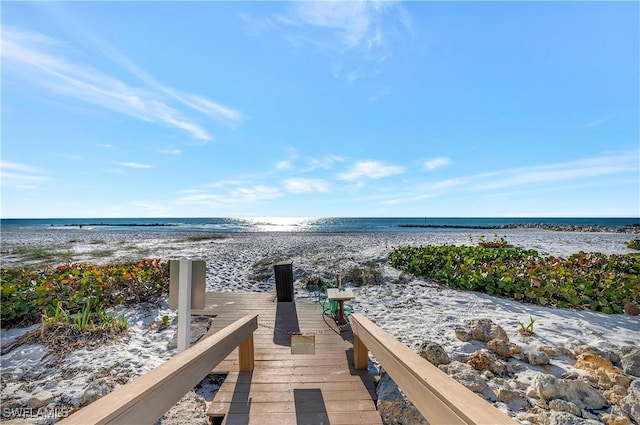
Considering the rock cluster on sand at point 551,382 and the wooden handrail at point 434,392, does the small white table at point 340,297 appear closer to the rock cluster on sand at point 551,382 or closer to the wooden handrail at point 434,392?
the rock cluster on sand at point 551,382

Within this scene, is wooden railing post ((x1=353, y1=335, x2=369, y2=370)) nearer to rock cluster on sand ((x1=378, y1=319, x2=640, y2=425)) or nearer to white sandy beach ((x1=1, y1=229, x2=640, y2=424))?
rock cluster on sand ((x1=378, y1=319, x2=640, y2=425))

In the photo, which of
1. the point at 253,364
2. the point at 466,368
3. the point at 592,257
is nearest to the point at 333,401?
the point at 253,364

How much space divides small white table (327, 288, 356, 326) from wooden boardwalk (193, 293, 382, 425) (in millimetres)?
216

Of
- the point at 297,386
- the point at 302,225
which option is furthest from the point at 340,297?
the point at 302,225

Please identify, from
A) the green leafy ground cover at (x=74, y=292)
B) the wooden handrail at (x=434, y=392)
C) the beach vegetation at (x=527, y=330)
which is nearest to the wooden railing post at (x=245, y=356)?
the wooden handrail at (x=434, y=392)

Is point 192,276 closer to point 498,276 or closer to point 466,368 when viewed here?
point 466,368

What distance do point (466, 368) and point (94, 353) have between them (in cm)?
559

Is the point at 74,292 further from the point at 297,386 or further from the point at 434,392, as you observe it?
the point at 434,392

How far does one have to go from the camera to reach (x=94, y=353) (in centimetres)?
487

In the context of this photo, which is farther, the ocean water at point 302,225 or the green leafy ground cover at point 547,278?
the ocean water at point 302,225

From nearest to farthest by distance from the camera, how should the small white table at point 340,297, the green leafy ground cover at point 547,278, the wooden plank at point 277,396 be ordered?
the wooden plank at point 277,396, the small white table at point 340,297, the green leafy ground cover at point 547,278

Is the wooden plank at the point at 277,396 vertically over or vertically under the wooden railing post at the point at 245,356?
under

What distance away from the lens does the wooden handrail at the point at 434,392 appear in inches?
52.2

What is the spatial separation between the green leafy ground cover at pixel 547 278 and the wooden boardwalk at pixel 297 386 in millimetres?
5148
